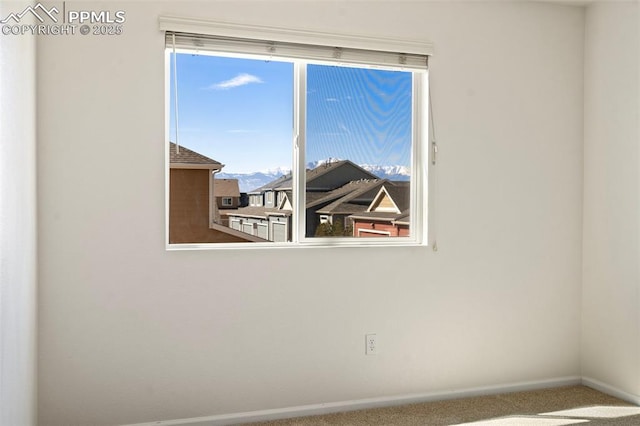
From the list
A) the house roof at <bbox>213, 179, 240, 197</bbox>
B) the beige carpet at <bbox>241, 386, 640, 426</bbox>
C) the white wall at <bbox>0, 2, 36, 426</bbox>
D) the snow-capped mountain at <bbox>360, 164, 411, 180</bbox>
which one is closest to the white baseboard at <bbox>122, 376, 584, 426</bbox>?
the beige carpet at <bbox>241, 386, 640, 426</bbox>

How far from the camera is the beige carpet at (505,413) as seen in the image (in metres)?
3.09

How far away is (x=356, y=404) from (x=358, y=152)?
137 centimetres

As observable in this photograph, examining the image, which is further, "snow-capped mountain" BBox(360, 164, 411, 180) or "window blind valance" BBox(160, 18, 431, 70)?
"snow-capped mountain" BBox(360, 164, 411, 180)

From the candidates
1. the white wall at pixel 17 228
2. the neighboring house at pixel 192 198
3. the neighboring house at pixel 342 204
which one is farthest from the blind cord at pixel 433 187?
the white wall at pixel 17 228

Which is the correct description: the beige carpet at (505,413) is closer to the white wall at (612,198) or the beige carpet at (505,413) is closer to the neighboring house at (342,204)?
the white wall at (612,198)

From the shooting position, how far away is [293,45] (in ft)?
10.2

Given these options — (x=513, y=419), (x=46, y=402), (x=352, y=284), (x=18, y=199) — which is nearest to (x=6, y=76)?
(x=18, y=199)

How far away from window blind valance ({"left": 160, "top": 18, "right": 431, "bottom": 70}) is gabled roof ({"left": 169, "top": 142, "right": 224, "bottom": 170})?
0.50 metres

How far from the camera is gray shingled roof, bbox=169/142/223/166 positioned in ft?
9.87

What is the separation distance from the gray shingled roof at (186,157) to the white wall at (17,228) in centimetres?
63

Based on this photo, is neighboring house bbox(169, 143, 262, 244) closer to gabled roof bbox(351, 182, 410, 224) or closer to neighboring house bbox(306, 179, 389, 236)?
neighboring house bbox(306, 179, 389, 236)

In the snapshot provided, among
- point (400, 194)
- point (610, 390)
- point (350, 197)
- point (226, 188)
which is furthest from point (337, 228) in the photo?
point (610, 390)

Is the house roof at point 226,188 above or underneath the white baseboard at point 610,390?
above

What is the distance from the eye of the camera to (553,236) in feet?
12.1
